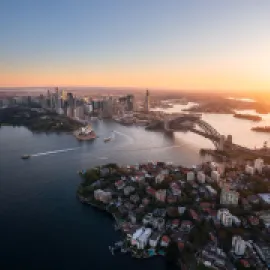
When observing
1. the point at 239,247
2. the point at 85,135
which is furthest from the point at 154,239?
the point at 85,135

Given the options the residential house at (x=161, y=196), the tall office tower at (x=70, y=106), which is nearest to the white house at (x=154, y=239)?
the residential house at (x=161, y=196)

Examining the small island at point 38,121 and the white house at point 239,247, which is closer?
the white house at point 239,247

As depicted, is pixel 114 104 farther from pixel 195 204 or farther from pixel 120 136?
pixel 195 204

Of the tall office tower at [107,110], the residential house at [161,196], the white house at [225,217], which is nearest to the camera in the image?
the white house at [225,217]

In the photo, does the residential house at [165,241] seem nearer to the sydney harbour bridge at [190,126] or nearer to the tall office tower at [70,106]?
the sydney harbour bridge at [190,126]

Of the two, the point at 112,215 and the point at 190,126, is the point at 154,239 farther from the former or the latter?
the point at 190,126

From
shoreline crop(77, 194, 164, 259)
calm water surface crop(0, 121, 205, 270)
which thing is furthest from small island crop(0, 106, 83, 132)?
shoreline crop(77, 194, 164, 259)

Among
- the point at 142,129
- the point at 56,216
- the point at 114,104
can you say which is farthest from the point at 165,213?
the point at 114,104
